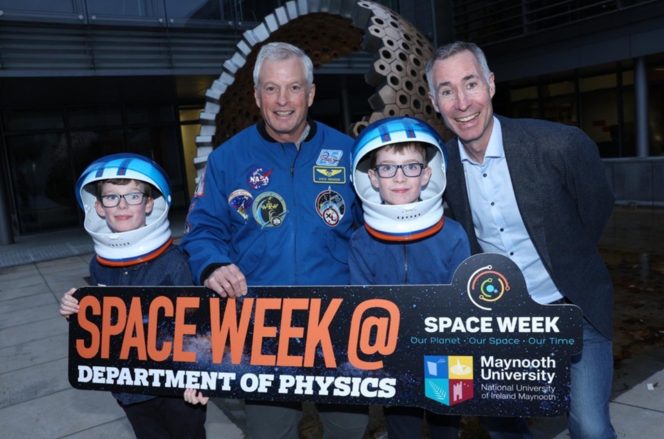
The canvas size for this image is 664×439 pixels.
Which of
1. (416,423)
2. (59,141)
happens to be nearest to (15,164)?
(59,141)

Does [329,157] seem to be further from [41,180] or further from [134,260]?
[41,180]

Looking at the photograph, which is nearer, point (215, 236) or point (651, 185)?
point (215, 236)

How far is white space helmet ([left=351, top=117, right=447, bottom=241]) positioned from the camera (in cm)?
225

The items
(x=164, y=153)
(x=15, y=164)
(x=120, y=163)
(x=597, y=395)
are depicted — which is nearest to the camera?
(x=597, y=395)

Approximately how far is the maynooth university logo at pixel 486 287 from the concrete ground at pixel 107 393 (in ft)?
5.46

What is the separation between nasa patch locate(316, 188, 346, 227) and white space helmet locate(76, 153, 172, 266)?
763 millimetres

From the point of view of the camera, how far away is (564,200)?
2.28 metres

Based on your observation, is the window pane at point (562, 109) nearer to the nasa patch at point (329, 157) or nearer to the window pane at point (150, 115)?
the window pane at point (150, 115)

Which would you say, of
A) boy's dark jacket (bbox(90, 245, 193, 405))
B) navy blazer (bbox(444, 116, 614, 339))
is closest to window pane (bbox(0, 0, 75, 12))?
boy's dark jacket (bbox(90, 245, 193, 405))

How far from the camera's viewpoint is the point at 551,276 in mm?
2266

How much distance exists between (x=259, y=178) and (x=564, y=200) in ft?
4.29

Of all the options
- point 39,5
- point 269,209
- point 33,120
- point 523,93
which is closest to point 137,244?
point 269,209

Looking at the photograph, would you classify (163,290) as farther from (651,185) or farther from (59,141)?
(59,141)

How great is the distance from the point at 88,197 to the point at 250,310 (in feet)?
3.44
